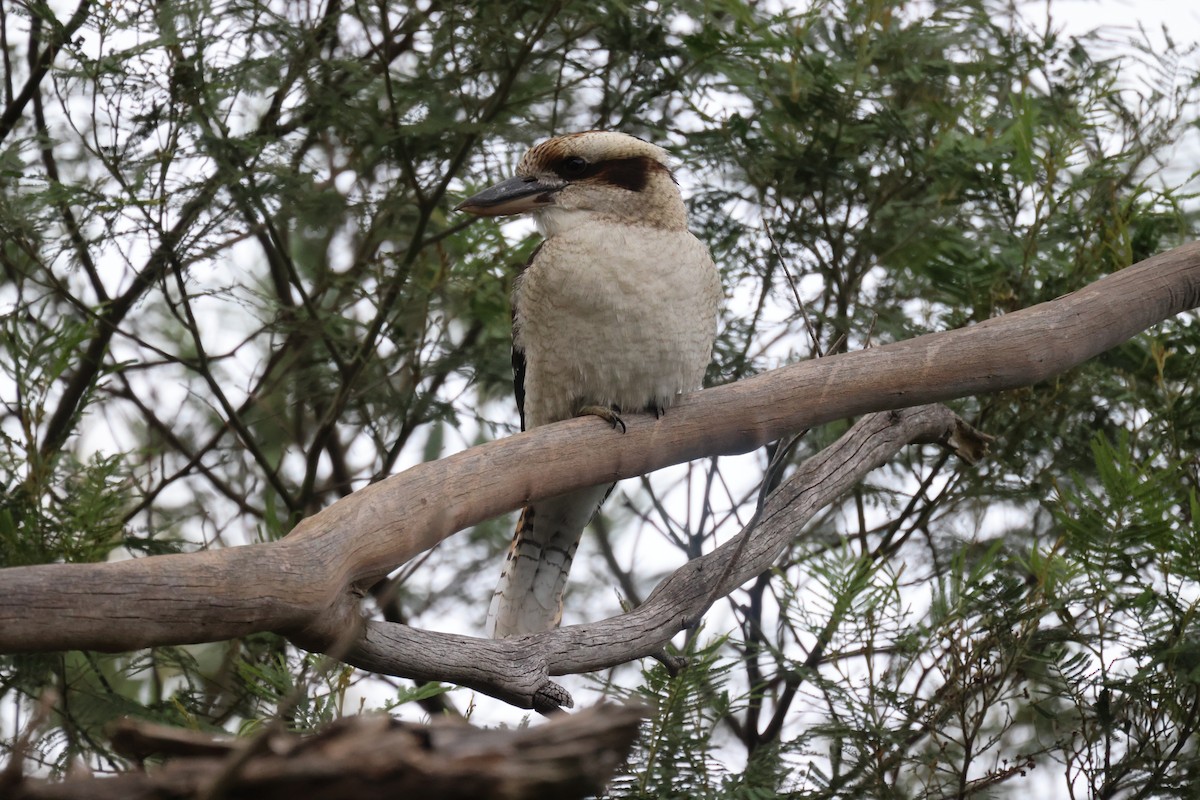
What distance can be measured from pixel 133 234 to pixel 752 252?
1.69 m

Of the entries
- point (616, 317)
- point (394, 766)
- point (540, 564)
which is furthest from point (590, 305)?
point (394, 766)

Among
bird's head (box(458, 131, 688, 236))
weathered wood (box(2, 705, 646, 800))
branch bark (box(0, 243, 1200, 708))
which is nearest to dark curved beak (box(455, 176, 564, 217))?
bird's head (box(458, 131, 688, 236))

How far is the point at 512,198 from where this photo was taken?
2.92 metres

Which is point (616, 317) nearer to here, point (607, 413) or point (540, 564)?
point (607, 413)

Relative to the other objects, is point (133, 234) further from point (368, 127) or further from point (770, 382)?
point (770, 382)

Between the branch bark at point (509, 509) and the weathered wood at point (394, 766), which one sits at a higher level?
the branch bark at point (509, 509)

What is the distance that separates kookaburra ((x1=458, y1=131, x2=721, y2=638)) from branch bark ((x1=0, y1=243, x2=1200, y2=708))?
0.59 feet

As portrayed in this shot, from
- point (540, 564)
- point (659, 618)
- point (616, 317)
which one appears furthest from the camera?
point (540, 564)

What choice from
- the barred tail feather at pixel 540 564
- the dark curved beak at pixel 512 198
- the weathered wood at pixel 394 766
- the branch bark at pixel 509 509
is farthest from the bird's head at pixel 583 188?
the weathered wood at pixel 394 766

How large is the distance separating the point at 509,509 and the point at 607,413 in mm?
549

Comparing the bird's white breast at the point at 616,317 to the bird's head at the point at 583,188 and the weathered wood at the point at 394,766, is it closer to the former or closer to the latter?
the bird's head at the point at 583,188

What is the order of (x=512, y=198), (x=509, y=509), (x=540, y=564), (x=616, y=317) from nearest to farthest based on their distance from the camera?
(x=509, y=509), (x=616, y=317), (x=512, y=198), (x=540, y=564)

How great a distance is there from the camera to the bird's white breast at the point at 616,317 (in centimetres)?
274

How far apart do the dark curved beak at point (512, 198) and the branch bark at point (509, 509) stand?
611mm
